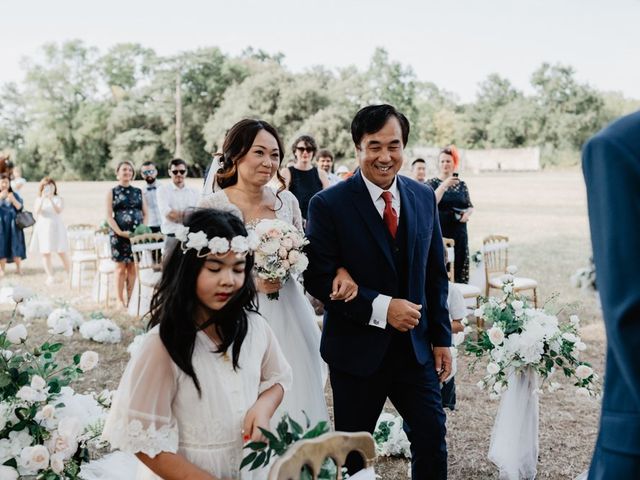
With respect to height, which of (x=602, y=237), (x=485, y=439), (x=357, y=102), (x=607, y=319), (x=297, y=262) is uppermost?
(x=357, y=102)

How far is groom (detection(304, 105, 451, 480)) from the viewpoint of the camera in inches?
110

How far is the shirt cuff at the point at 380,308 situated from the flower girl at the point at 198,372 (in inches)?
26.8

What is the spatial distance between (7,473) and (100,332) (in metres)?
5.14

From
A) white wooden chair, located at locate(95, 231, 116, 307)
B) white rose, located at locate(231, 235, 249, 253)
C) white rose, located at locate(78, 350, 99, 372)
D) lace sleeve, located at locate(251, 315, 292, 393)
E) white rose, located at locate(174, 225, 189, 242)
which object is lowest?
white wooden chair, located at locate(95, 231, 116, 307)

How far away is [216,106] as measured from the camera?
42.8m

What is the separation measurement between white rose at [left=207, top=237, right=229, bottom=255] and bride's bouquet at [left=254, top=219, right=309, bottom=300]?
1185mm

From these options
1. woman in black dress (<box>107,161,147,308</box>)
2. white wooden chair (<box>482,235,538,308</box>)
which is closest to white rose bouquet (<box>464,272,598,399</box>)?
white wooden chair (<box>482,235,538,308</box>)

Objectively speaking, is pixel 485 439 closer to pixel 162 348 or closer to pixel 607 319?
pixel 162 348

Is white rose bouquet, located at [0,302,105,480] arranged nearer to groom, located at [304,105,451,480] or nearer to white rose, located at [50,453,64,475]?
white rose, located at [50,453,64,475]

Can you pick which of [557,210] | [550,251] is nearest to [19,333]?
[550,251]

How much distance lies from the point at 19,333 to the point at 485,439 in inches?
138

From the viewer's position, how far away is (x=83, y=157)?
44.4m

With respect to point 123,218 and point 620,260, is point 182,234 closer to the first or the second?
point 620,260

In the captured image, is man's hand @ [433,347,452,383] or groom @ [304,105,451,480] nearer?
groom @ [304,105,451,480]
